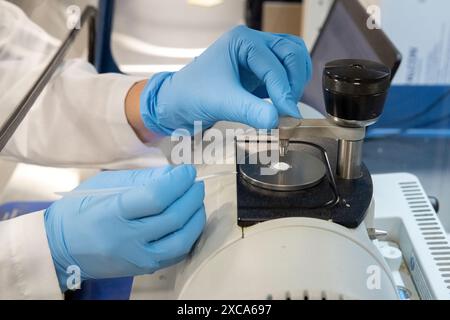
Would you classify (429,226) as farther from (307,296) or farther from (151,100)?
(151,100)

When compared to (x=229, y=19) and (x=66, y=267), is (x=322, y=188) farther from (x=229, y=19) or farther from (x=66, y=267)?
(x=229, y=19)

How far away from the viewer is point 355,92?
63cm

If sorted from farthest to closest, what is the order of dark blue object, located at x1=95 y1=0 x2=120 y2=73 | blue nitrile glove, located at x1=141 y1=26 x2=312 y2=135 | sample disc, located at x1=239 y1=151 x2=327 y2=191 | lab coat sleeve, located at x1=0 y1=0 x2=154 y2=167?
dark blue object, located at x1=95 y1=0 x2=120 y2=73, lab coat sleeve, located at x1=0 y1=0 x2=154 y2=167, blue nitrile glove, located at x1=141 y1=26 x2=312 y2=135, sample disc, located at x1=239 y1=151 x2=327 y2=191

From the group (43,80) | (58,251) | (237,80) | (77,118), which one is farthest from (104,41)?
(58,251)

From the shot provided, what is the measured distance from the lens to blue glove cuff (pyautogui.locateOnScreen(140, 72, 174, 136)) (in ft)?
3.43

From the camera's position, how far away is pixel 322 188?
27.6 inches

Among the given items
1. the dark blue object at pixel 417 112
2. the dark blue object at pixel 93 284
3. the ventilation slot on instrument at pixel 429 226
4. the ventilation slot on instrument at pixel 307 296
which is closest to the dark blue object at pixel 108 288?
the dark blue object at pixel 93 284

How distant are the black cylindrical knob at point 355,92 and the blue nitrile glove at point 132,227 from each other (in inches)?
8.7

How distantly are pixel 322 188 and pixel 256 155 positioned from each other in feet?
0.37

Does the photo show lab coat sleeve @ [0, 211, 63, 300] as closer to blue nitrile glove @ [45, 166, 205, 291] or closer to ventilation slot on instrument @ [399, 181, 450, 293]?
blue nitrile glove @ [45, 166, 205, 291]

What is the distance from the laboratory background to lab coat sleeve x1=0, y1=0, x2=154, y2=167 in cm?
3

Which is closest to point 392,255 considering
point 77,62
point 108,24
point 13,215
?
point 13,215

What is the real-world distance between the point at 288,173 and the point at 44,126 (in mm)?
564

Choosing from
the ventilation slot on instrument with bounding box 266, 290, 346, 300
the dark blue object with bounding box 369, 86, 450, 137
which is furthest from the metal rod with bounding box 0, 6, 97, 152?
the dark blue object with bounding box 369, 86, 450, 137
